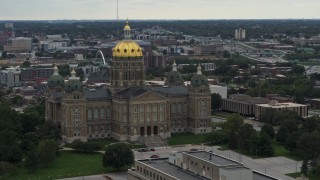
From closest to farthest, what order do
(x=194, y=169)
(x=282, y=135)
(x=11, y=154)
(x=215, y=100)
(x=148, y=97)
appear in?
1. (x=194, y=169)
2. (x=11, y=154)
3. (x=282, y=135)
4. (x=148, y=97)
5. (x=215, y=100)

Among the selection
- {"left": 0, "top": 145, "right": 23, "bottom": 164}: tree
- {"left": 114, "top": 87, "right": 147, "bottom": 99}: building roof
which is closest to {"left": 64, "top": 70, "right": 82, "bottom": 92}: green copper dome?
{"left": 114, "top": 87, "right": 147, "bottom": 99}: building roof

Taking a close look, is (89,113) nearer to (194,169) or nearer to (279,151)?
(279,151)

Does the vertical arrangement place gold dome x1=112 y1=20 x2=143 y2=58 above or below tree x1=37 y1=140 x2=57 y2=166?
above

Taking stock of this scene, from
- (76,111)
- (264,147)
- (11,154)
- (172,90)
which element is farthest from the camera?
(172,90)

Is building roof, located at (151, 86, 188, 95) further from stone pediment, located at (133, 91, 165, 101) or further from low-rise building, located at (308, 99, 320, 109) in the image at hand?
low-rise building, located at (308, 99, 320, 109)

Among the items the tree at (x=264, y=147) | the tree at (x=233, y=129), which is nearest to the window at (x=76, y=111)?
the tree at (x=233, y=129)

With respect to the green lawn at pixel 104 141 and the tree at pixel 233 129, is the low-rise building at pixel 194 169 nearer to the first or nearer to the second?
the tree at pixel 233 129

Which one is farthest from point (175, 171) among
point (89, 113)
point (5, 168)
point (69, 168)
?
point (89, 113)
